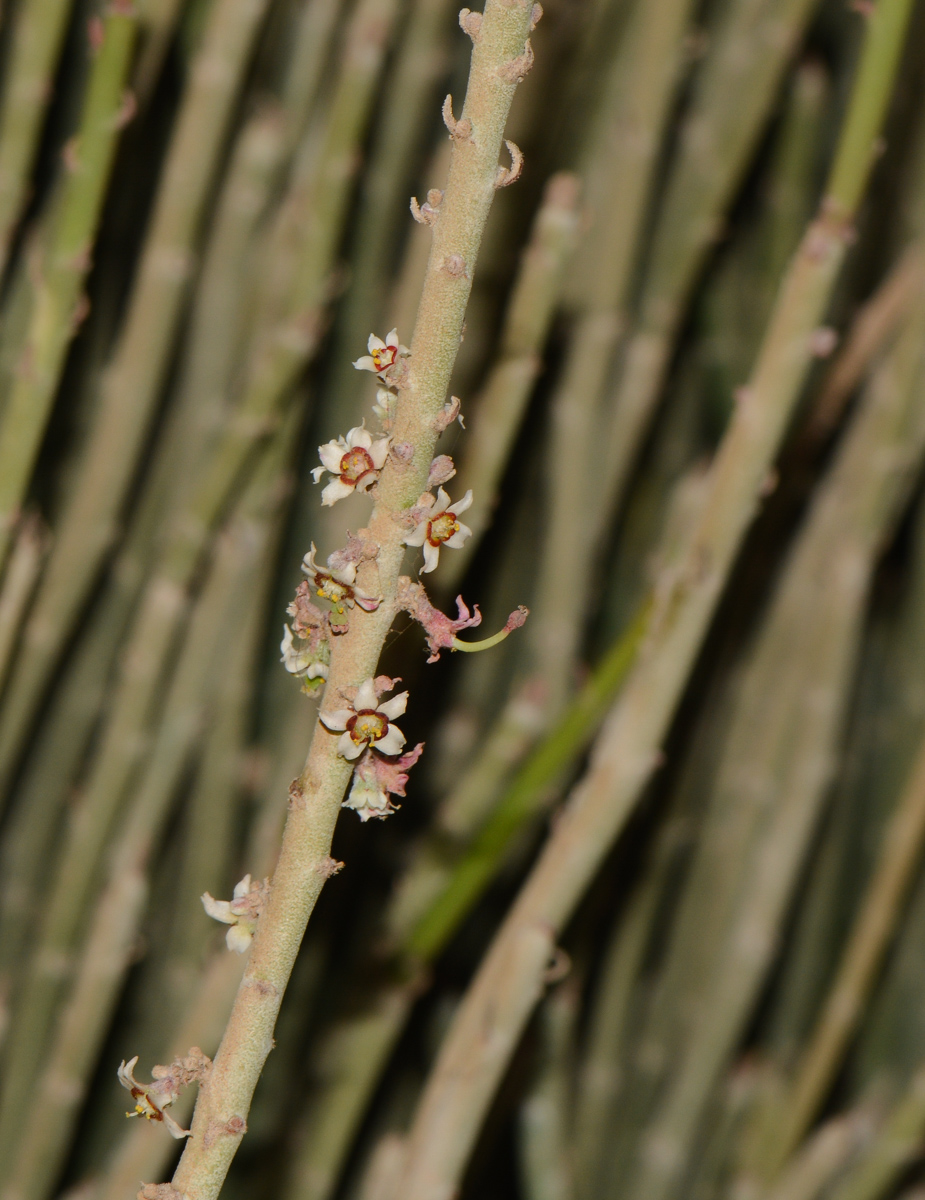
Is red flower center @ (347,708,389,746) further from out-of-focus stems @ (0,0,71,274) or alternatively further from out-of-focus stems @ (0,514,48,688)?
out-of-focus stems @ (0,0,71,274)

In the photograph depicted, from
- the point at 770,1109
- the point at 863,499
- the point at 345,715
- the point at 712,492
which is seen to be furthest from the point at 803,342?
the point at 770,1109

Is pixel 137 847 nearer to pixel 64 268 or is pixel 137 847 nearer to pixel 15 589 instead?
pixel 15 589

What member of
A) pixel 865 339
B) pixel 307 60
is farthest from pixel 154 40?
pixel 865 339

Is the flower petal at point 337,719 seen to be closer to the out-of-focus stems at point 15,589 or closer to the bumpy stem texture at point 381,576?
the bumpy stem texture at point 381,576

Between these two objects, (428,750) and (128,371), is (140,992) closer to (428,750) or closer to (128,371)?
(428,750)

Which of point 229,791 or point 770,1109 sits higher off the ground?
point 229,791
